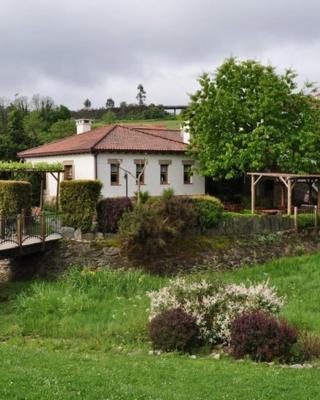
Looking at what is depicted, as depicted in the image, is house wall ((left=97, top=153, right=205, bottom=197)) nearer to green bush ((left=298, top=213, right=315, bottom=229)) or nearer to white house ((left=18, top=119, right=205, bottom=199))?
white house ((left=18, top=119, right=205, bottom=199))

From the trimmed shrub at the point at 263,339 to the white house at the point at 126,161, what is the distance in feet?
73.6

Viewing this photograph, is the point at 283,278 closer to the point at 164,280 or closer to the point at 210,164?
the point at 164,280

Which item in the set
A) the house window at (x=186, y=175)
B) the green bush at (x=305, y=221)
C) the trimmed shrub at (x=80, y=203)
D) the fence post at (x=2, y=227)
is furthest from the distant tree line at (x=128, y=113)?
the fence post at (x=2, y=227)

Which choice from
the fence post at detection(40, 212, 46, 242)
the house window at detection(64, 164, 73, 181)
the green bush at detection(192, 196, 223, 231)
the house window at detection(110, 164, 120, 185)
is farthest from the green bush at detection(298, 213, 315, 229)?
the house window at detection(64, 164, 73, 181)

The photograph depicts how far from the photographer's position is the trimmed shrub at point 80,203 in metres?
23.9

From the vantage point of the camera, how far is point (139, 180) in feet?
109

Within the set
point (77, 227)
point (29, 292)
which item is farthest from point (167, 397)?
point (77, 227)

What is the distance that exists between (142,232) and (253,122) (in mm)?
13230

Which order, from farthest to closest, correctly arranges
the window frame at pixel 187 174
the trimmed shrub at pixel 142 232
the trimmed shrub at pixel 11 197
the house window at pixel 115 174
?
the window frame at pixel 187 174, the house window at pixel 115 174, the trimmed shrub at pixel 11 197, the trimmed shrub at pixel 142 232

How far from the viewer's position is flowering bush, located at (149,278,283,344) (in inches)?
495

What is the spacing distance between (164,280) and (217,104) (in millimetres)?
15120

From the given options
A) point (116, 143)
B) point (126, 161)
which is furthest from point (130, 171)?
point (116, 143)

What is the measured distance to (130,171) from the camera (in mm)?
34312

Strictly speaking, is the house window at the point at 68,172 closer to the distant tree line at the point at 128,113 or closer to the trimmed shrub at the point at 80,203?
the trimmed shrub at the point at 80,203
